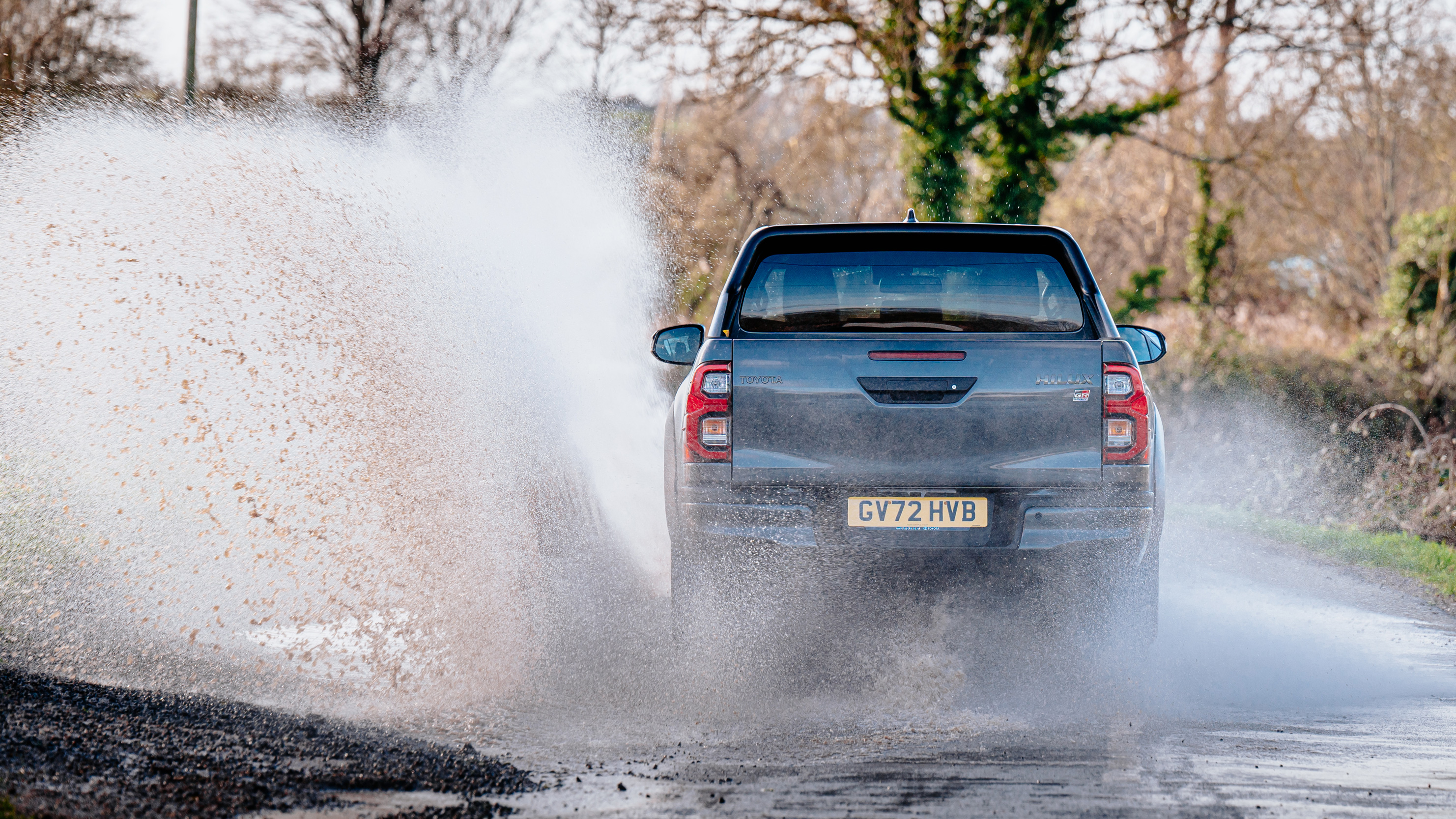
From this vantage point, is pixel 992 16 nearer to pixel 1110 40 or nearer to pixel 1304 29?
pixel 1110 40

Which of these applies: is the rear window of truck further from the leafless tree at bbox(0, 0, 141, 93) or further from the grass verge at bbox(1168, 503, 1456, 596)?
the leafless tree at bbox(0, 0, 141, 93)

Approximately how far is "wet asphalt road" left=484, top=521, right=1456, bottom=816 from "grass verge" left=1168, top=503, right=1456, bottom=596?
10.5 ft

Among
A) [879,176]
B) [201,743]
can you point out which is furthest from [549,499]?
[879,176]

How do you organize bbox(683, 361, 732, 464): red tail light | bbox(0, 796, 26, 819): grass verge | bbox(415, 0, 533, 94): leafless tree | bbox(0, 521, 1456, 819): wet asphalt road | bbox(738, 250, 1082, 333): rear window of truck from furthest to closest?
bbox(415, 0, 533, 94): leafless tree, bbox(738, 250, 1082, 333): rear window of truck, bbox(683, 361, 732, 464): red tail light, bbox(0, 521, 1456, 819): wet asphalt road, bbox(0, 796, 26, 819): grass verge

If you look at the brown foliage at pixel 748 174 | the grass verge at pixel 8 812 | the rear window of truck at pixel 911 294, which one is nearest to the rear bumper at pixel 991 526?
the rear window of truck at pixel 911 294

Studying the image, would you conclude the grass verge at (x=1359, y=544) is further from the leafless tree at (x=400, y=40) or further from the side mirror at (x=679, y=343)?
the leafless tree at (x=400, y=40)

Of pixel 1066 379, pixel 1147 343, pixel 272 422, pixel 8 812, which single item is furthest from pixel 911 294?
pixel 8 812

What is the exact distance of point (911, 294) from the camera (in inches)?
214

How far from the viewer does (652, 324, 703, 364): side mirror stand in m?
5.92

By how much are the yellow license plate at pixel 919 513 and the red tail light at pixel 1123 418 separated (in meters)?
0.53

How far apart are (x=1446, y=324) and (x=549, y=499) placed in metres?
16.5

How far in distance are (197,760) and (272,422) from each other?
10.7ft

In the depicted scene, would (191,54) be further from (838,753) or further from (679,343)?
(838,753)

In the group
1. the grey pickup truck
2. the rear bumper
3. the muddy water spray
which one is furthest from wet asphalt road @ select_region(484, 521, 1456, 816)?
the muddy water spray
